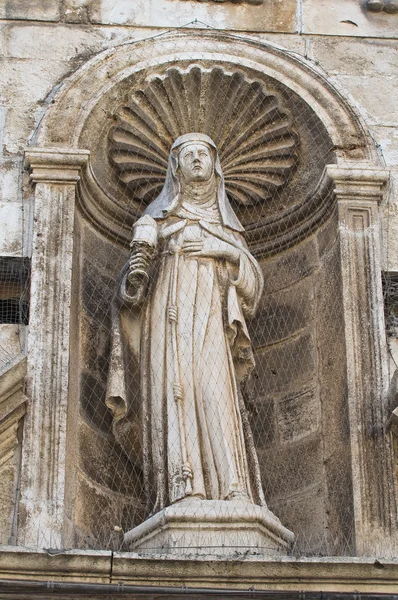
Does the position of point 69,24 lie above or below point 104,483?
above

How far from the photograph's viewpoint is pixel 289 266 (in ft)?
34.1

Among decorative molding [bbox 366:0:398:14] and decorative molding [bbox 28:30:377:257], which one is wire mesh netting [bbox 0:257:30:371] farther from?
decorative molding [bbox 366:0:398:14]

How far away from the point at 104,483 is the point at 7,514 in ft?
2.23

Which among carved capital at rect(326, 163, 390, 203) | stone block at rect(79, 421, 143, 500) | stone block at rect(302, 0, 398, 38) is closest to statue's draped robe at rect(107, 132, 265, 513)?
stone block at rect(79, 421, 143, 500)

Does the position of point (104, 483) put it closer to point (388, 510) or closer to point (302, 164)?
point (388, 510)

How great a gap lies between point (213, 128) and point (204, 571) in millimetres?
3287

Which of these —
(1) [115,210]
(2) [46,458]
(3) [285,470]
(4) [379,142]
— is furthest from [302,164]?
(2) [46,458]

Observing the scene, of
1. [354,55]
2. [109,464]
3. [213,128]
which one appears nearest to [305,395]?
[109,464]

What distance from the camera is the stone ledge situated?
819 cm

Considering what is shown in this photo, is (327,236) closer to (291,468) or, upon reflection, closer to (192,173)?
(192,173)

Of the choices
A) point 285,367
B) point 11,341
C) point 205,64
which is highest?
point 205,64

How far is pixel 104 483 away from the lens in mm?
9422

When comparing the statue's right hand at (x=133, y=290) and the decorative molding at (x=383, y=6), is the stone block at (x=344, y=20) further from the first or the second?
the statue's right hand at (x=133, y=290)

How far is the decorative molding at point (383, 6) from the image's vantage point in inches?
428
